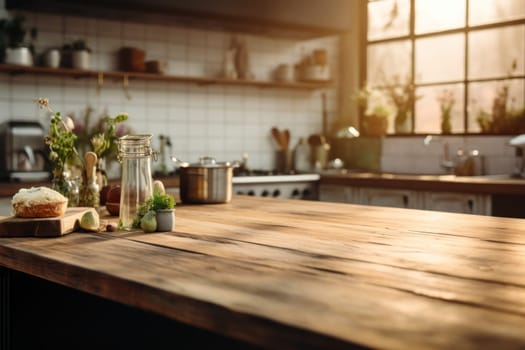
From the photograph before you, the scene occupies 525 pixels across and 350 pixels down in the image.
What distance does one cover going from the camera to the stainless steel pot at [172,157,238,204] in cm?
255

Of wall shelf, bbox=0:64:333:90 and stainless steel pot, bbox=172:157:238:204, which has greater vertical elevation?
wall shelf, bbox=0:64:333:90

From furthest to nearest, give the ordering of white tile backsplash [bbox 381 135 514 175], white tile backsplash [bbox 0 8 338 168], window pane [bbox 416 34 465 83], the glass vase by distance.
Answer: the glass vase
window pane [bbox 416 34 465 83]
white tile backsplash [bbox 381 135 514 175]
white tile backsplash [bbox 0 8 338 168]

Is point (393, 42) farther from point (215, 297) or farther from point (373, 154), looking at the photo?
point (215, 297)

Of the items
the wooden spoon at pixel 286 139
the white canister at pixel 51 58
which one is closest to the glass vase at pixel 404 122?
the wooden spoon at pixel 286 139

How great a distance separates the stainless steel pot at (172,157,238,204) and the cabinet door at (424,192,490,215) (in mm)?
1767

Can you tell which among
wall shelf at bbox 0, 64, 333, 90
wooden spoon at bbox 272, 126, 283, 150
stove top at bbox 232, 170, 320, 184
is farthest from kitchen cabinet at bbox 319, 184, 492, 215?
wall shelf at bbox 0, 64, 333, 90

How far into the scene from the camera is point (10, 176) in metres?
3.95

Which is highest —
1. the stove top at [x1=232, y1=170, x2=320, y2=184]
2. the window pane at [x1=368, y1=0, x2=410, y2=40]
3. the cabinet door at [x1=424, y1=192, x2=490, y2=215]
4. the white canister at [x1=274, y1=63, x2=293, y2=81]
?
the window pane at [x1=368, y1=0, x2=410, y2=40]

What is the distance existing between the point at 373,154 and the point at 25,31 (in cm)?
276

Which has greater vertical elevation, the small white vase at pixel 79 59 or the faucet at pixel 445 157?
the small white vase at pixel 79 59

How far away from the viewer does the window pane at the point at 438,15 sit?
16.1 feet

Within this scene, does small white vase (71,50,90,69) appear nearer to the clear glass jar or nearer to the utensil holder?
the utensil holder

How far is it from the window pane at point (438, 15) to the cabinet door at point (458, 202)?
1.61 metres

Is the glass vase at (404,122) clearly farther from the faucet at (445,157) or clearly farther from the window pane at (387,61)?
the window pane at (387,61)
